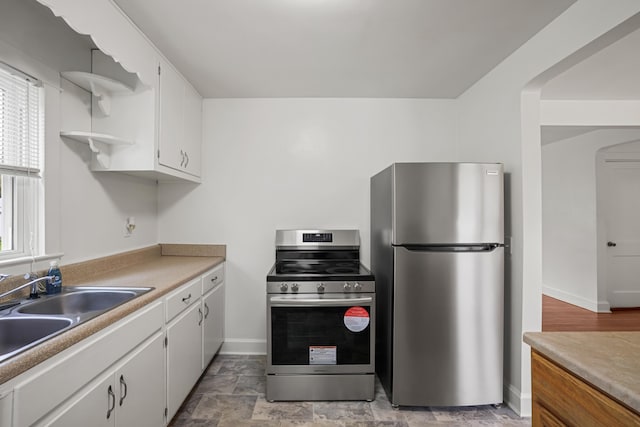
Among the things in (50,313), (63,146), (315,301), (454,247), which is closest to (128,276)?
(50,313)

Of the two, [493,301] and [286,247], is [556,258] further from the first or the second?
[286,247]

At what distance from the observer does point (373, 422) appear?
72.9 inches

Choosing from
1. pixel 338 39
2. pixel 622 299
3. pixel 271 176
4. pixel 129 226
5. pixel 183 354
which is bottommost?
pixel 622 299

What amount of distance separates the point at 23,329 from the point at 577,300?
582 centimetres

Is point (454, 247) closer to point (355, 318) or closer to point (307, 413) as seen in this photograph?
point (355, 318)

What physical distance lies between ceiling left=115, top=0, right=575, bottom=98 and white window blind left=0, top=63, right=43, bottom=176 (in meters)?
0.63

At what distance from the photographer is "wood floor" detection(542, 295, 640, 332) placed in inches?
135

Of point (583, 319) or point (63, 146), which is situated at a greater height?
point (63, 146)

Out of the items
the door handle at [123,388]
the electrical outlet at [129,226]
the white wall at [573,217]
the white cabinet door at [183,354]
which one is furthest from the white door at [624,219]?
the electrical outlet at [129,226]

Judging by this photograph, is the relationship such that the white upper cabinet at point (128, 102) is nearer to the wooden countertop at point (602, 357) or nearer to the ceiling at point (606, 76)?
the wooden countertop at point (602, 357)

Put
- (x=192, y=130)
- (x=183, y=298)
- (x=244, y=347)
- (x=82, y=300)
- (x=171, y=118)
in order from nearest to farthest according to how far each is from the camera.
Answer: (x=82, y=300) < (x=183, y=298) < (x=171, y=118) < (x=192, y=130) < (x=244, y=347)

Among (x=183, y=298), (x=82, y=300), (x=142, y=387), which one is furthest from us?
(x=183, y=298)

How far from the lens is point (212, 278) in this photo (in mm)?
2387

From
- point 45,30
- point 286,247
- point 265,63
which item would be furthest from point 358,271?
point 45,30
